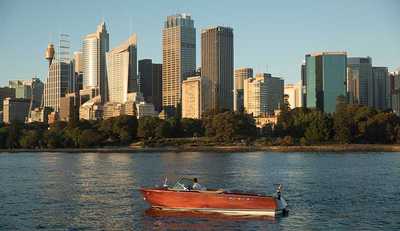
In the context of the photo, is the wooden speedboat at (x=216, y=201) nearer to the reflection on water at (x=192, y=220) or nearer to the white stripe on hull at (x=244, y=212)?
the white stripe on hull at (x=244, y=212)

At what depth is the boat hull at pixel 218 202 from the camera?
166 feet

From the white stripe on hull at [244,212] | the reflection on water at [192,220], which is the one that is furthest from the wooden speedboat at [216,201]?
the reflection on water at [192,220]

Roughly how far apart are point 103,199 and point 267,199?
65.3ft

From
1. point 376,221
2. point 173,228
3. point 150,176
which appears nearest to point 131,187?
point 150,176

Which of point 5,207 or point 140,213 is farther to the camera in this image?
point 5,207

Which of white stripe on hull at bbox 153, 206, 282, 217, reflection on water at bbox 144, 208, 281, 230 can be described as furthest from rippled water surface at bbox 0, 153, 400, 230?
white stripe on hull at bbox 153, 206, 282, 217

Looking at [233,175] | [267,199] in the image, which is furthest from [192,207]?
[233,175]

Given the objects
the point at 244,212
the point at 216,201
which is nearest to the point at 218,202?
the point at 216,201

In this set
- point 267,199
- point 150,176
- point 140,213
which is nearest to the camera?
point 267,199

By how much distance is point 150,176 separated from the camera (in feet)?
309

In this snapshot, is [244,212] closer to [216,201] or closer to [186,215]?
[216,201]

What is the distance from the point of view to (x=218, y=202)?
51.5 metres

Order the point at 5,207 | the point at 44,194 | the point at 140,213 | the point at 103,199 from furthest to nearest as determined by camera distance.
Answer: the point at 44,194
the point at 103,199
the point at 5,207
the point at 140,213

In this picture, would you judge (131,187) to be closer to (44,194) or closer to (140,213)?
(44,194)
